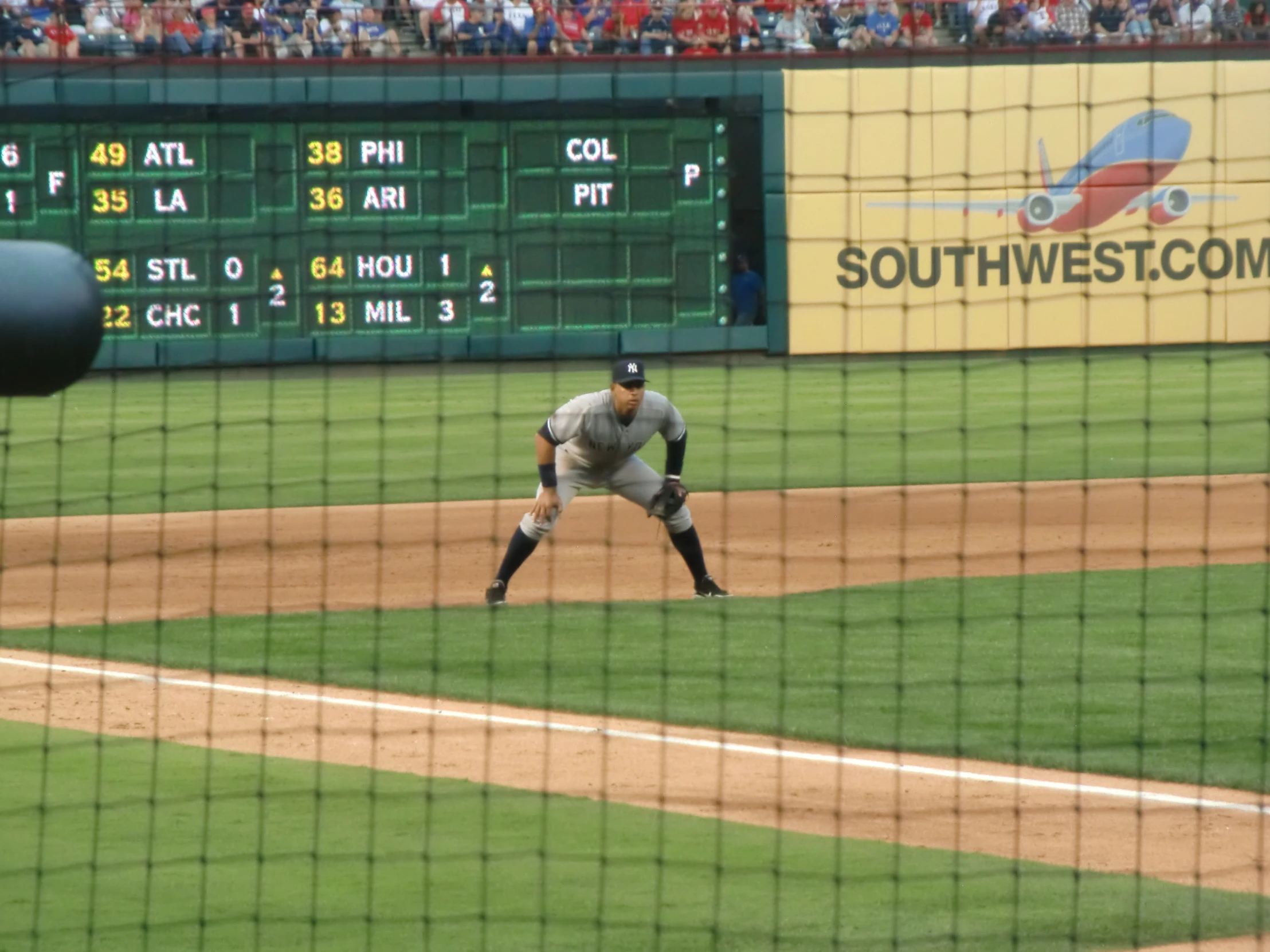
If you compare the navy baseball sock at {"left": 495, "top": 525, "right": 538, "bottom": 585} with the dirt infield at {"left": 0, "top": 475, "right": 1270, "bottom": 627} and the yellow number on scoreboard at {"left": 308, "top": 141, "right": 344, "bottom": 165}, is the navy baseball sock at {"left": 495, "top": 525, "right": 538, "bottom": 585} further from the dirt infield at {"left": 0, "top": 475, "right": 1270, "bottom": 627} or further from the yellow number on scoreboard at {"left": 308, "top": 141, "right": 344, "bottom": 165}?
the yellow number on scoreboard at {"left": 308, "top": 141, "right": 344, "bottom": 165}

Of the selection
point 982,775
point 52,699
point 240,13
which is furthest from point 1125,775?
point 240,13

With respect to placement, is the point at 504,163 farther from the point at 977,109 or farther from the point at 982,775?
the point at 982,775

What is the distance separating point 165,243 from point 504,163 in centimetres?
403

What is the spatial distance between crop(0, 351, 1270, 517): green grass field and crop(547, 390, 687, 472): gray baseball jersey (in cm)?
218

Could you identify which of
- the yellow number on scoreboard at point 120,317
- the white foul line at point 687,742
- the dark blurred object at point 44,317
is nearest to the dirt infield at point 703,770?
the white foul line at point 687,742

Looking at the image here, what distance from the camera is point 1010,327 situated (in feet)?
78.5

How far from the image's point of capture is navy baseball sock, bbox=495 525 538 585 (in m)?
9.62

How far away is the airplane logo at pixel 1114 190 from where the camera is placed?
24.3 metres

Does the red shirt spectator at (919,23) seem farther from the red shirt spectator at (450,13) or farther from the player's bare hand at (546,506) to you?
the player's bare hand at (546,506)

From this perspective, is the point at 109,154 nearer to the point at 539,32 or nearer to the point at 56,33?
the point at 56,33

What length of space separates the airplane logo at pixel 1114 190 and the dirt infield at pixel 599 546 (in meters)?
→ 10.4

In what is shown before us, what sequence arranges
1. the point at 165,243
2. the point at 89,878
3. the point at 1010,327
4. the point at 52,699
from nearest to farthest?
the point at 89,878 → the point at 52,699 → the point at 165,243 → the point at 1010,327

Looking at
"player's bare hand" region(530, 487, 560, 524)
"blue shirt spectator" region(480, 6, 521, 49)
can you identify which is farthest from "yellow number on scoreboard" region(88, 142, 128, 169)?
"player's bare hand" region(530, 487, 560, 524)

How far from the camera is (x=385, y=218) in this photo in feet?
65.0
